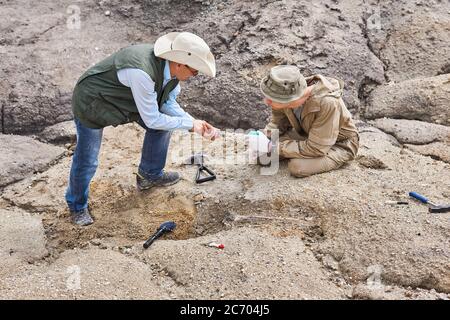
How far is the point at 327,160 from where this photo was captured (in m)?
4.04

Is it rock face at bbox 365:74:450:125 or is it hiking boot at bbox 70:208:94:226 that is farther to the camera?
rock face at bbox 365:74:450:125

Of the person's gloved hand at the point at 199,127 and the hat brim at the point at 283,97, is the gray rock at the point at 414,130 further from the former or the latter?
the person's gloved hand at the point at 199,127

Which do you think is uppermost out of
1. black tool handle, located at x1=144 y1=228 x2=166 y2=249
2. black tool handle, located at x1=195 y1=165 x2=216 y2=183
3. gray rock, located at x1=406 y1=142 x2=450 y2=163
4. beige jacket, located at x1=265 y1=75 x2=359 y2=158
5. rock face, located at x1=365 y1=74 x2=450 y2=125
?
beige jacket, located at x1=265 y1=75 x2=359 y2=158

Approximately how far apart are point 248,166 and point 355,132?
902mm

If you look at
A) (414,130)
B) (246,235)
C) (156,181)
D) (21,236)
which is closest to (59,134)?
(156,181)

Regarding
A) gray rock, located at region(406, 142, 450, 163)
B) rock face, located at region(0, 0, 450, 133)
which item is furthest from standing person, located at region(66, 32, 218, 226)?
gray rock, located at region(406, 142, 450, 163)

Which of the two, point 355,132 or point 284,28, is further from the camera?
point 284,28

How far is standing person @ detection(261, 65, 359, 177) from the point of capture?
11.9 ft

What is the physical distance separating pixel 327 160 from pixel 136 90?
1.51 meters

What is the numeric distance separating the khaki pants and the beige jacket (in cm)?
3

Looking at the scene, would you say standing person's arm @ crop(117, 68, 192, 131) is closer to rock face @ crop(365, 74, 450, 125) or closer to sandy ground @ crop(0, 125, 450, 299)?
sandy ground @ crop(0, 125, 450, 299)

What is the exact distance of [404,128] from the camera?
194 inches

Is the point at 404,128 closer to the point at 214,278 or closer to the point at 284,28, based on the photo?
the point at 284,28

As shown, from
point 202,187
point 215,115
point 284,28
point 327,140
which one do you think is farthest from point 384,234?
point 284,28
